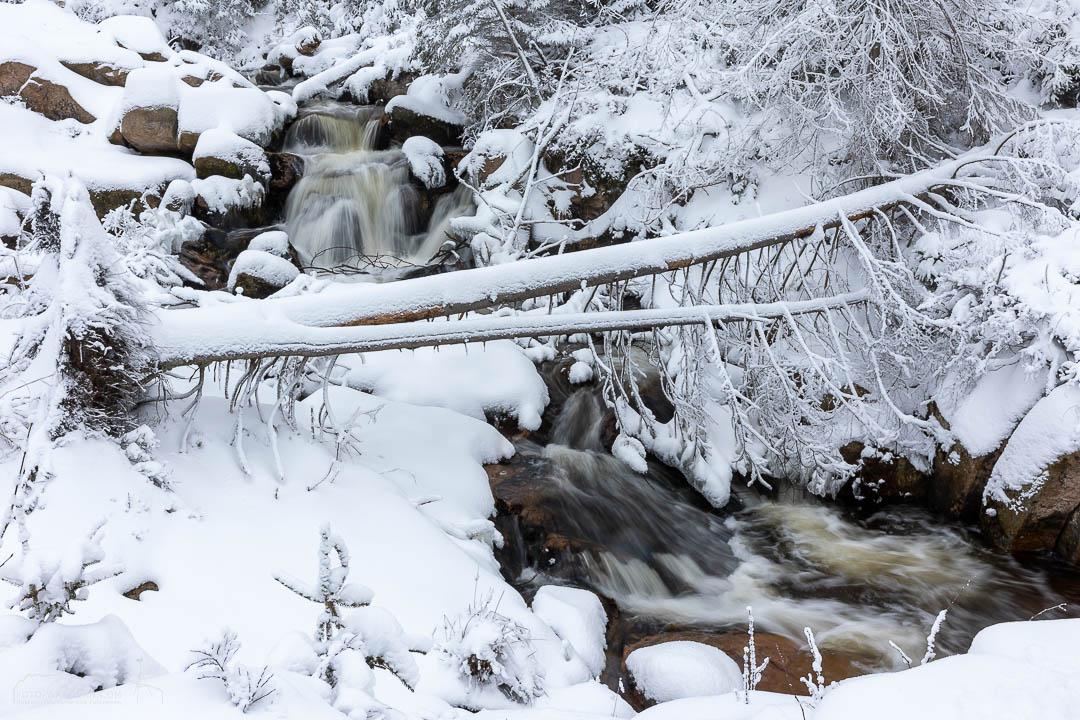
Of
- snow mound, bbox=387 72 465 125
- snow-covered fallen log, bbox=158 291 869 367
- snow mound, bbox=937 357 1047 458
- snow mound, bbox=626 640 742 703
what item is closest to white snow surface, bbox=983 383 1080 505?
snow mound, bbox=937 357 1047 458

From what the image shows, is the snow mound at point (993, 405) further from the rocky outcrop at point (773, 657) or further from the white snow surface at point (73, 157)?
the white snow surface at point (73, 157)

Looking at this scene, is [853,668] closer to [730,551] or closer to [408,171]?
[730,551]

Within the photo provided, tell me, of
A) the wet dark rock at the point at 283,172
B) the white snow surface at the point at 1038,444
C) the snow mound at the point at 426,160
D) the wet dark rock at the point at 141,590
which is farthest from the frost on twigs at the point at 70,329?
the snow mound at the point at 426,160

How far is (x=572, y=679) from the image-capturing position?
3.41m

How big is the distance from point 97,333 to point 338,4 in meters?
21.2

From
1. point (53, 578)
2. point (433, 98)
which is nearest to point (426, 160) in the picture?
point (433, 98)

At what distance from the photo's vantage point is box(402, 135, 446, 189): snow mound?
10.3 metres

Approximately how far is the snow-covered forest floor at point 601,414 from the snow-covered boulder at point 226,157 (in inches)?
1.8

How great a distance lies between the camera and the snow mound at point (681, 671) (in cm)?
367

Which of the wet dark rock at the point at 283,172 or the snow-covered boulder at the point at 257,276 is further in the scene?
the wet dark rock at the point at 283,172

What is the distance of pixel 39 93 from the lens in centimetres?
1032

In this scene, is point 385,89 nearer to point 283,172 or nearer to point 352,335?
point 283,172

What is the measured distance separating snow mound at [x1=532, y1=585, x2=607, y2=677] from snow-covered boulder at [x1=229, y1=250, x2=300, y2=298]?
5.35m

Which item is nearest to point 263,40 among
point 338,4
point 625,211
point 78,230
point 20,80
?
point 338,4
